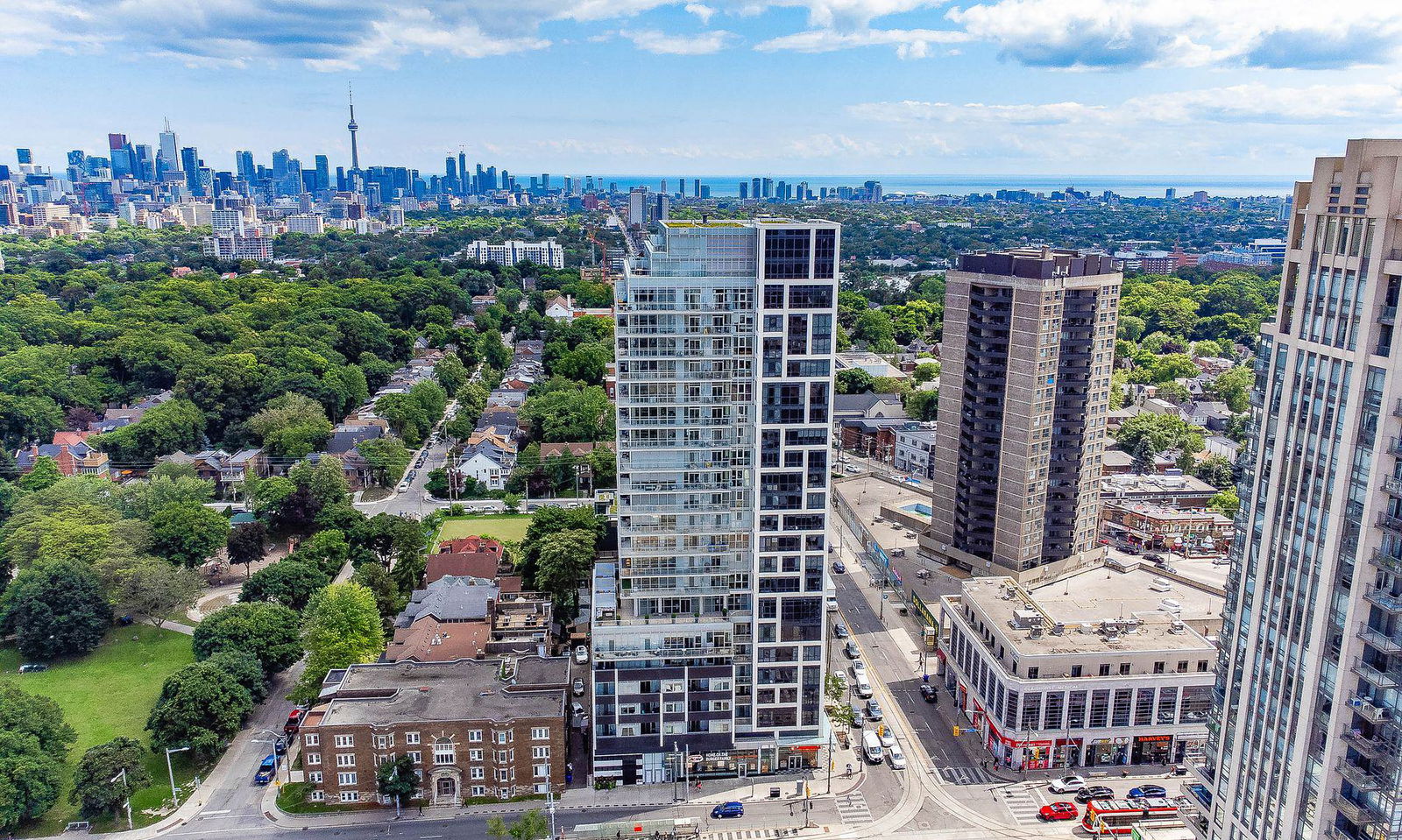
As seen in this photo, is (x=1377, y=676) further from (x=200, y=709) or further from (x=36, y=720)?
(x=36, y=720)

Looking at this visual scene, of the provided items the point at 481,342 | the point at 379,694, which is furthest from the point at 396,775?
the point at 481,342

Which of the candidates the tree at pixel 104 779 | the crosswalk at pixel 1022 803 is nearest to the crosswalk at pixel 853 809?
the crosswalk at pixel 1022 803

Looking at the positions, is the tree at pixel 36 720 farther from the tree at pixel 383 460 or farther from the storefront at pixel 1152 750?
the storefront at pixel 1152 750

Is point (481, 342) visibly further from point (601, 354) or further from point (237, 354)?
point (237, 354)

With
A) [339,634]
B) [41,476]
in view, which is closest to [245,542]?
[339,634]

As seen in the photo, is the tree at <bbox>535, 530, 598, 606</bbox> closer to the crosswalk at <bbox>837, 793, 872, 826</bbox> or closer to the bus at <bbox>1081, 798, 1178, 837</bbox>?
the crosswalk at <bbox>837, 793, 872, 826</bbox>

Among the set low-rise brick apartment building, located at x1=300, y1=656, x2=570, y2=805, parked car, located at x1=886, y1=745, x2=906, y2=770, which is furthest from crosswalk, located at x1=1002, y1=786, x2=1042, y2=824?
low-rise brick apartment building, located at x1=300, y1=656, x2=570, y2=805
